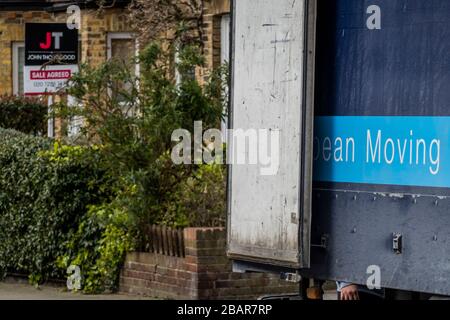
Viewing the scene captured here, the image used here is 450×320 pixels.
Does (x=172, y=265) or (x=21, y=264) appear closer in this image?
(x=172, y=265)

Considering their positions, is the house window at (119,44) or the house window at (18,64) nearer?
the house window at (119,44)

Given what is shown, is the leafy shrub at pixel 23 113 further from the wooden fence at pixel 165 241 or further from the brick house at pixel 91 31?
the wooden fence at pixel 165 241

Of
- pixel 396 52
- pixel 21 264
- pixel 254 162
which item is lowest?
pixel 21 264

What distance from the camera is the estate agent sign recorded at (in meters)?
15.5

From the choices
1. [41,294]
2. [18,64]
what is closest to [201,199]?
[41,294]

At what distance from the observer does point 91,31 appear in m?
21.4

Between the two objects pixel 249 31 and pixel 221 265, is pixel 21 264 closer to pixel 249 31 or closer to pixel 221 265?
pixel 221 265

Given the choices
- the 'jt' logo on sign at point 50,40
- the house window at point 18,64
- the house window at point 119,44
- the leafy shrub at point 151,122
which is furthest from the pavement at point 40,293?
the house window at point 18,64

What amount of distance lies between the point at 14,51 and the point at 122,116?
523 inches

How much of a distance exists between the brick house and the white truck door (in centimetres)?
655

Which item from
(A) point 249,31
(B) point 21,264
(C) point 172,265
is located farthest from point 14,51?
(A) point 249,31

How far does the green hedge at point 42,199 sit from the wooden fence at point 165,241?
3.09 feet

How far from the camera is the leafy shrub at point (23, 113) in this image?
2302 cm

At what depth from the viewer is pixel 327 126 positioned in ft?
24.3
